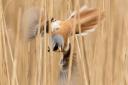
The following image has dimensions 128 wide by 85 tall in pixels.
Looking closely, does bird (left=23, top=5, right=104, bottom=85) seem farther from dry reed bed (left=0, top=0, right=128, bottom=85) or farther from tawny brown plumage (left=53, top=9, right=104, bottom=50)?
dry reed bed (left=0, top=0, right=128, bottom=85)

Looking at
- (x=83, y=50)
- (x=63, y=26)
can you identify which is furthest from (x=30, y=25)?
(x=83, y=50)

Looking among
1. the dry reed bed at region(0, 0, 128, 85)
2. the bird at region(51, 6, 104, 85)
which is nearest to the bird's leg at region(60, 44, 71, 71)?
the bird at region(51, 6, 104, 85)

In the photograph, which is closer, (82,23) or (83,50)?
(82,23)

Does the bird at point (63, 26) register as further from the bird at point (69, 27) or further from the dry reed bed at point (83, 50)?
the dry reed bed at point (83, 50)

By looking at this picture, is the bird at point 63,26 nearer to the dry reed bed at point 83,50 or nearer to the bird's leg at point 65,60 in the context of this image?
the bird's leg at point 65,60

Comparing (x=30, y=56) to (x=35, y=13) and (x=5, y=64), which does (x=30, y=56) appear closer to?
(x=5, y=64)

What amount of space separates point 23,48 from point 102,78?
195 mm

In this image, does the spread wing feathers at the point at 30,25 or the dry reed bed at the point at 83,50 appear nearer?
the spread wing feathers at the point at 30,25

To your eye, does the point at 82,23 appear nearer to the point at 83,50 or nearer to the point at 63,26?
the point at 63,26

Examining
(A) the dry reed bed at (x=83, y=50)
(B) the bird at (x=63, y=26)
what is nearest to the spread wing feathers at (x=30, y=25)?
(B) the bird at (x=63, y=26)

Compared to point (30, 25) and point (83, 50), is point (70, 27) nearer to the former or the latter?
point (30, 25)

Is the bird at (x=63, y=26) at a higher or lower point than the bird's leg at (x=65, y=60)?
higher

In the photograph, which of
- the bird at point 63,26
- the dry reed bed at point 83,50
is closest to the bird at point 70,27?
the bird at point 63,26

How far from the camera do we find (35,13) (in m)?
0.38
